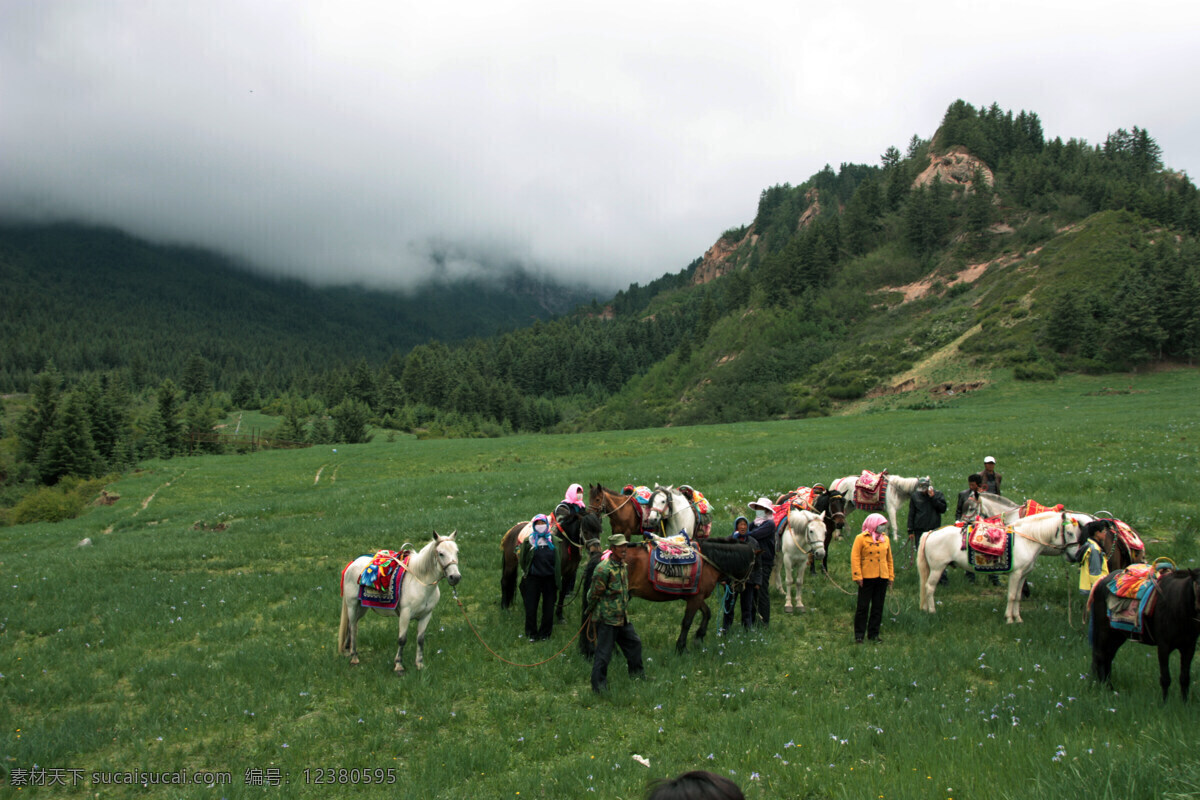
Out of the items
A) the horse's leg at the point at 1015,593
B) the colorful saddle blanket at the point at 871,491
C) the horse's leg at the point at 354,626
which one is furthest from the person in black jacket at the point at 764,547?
the horse's leg at the point at 354,626

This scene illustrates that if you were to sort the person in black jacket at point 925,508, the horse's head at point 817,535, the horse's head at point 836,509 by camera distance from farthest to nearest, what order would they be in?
the person in black jacket at point 925,508, the horse's head at point 836,509, the horse's head at point 817,535

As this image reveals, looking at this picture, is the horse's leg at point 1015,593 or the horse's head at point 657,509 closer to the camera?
the horse's leg at point 1015,593

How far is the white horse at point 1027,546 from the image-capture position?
425 inches

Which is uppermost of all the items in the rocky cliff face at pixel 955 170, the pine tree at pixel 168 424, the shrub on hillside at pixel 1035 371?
the rocky cliff face at pixel 955 170

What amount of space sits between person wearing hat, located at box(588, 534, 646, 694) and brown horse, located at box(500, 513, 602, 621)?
0.47 meters

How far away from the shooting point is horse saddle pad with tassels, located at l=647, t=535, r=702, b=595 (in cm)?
1012

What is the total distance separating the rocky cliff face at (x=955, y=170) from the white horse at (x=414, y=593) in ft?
420

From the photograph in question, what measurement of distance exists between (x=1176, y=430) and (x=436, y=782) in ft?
112

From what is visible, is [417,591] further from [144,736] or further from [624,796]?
[624,796]

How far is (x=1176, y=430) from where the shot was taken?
88.1 feet

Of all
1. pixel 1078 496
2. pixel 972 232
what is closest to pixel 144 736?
pixel 1078 496

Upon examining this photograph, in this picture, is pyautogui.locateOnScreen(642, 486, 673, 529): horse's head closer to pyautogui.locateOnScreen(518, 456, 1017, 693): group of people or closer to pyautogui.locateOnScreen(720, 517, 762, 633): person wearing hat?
pyautogui.locateOnScreen(518, 456, 1017, 693): group of people

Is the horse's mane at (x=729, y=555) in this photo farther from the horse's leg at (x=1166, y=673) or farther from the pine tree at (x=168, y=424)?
the pine tree at (x=168, y=424)

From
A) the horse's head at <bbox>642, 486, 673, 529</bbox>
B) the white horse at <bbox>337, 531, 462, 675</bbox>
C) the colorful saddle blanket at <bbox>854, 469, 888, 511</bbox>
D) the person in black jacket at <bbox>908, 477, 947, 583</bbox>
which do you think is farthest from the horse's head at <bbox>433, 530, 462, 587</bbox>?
the colorful saddle blanket at <bbox>854, 469, 888, 511</bbox>
